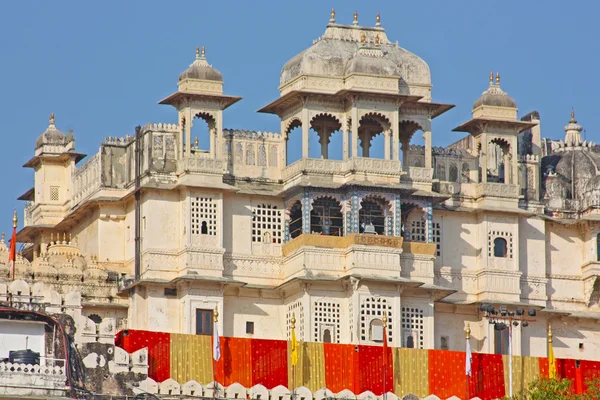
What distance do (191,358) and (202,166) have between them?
860 cm

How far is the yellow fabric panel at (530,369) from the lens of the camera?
7731 centimetres

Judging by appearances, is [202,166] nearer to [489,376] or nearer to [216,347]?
[216,347]

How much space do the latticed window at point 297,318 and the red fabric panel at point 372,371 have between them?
2837 millimetres

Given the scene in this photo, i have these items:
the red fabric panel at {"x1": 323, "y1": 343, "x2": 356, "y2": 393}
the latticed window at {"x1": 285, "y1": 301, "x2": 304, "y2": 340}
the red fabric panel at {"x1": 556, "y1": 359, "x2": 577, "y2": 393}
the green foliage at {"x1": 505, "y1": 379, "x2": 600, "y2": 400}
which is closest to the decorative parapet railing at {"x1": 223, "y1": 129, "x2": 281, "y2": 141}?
the latticed window at {"x1": 285, "y1": 301, "x2": 304, "y2": 340}

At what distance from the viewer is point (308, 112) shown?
80125 millimetres

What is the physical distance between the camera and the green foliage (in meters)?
69.7

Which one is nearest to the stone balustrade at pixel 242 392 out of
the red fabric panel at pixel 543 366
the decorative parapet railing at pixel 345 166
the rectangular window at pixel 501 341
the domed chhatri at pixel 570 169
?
the red fabric panel at pixel 543 366

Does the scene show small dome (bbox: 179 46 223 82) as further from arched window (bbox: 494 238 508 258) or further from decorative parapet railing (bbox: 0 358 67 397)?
decorative parapet railing (bbox: 0 358 67 397)

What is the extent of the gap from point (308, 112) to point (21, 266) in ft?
35.2

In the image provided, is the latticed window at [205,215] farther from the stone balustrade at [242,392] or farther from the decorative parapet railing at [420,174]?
the stone balustrade at [242,392]

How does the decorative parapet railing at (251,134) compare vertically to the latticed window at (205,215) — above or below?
above

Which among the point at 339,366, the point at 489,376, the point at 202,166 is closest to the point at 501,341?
the point at 489,376

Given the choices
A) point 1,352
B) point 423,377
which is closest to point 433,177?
point 423,377

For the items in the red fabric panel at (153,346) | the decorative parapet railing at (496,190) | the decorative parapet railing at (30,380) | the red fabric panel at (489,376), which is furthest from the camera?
the decorative parapet railing at (496,190)
